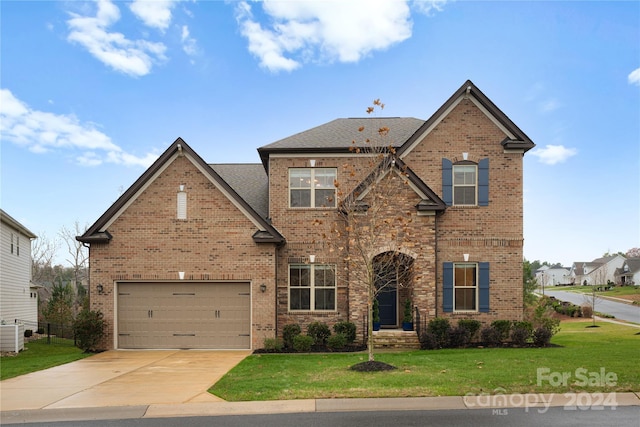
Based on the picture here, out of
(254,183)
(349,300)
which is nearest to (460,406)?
(349,300)

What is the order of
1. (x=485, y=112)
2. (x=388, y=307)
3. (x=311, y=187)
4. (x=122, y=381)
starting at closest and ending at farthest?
(x=122, y=381) → (x=485, y=112) → (x=311, y=187) → (x=388, y=307)

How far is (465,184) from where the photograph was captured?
18031mm

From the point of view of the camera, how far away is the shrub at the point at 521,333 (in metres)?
16.6

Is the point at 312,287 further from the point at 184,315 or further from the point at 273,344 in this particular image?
the point at 184,315

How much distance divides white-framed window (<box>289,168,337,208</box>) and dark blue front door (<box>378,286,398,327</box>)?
4.16m

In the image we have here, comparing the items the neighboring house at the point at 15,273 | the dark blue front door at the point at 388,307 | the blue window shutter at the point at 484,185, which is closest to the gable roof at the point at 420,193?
the blue window shutter at the point at 484,185

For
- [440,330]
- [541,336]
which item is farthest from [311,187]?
[541,336]

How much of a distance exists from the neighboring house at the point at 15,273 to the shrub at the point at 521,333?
22536mm

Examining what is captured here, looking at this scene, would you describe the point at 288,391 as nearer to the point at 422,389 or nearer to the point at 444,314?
the point at 422,389

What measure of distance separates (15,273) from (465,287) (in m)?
23.9

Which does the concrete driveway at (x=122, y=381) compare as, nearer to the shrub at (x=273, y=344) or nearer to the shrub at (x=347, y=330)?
the shrub at (x=273, y=344)

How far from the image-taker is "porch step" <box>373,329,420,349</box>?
1636 cm

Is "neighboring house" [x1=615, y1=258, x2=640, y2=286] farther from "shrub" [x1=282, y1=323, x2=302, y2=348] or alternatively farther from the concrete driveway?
the concrete driveway

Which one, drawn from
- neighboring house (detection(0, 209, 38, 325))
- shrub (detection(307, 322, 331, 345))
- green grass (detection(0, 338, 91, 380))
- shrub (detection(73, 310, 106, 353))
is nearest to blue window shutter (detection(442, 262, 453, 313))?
shrub (detection(307, 322, 331, 345))
